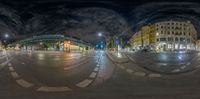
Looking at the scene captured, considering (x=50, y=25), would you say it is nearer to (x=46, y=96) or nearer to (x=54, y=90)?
(x=54, y=90)

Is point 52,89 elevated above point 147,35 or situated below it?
below

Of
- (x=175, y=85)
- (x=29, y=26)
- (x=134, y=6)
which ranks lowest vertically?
(x=175, y=85)

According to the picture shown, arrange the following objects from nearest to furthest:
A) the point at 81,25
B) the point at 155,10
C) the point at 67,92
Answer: the point at 67,92 < the point at 155,10 < the point at 81,25

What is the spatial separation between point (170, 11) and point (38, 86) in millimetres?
2788

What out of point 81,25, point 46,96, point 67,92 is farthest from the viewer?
point 81,25

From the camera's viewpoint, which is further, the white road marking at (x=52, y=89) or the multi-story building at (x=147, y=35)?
the multi-story building at (x=147, y=35)

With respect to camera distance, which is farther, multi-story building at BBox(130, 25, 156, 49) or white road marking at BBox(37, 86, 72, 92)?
multi-story building at BBox(130, 25, 156, 49)

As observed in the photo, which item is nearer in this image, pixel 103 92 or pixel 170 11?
pixel 103 92

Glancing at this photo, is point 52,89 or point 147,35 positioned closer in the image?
point 52,89

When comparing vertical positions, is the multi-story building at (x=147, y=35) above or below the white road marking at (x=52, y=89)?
above

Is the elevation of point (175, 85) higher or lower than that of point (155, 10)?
lower

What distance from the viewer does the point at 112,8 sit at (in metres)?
4.80

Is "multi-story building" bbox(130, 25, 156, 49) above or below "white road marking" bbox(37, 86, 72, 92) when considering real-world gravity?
above

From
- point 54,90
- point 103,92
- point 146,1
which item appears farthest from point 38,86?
point 146,1
